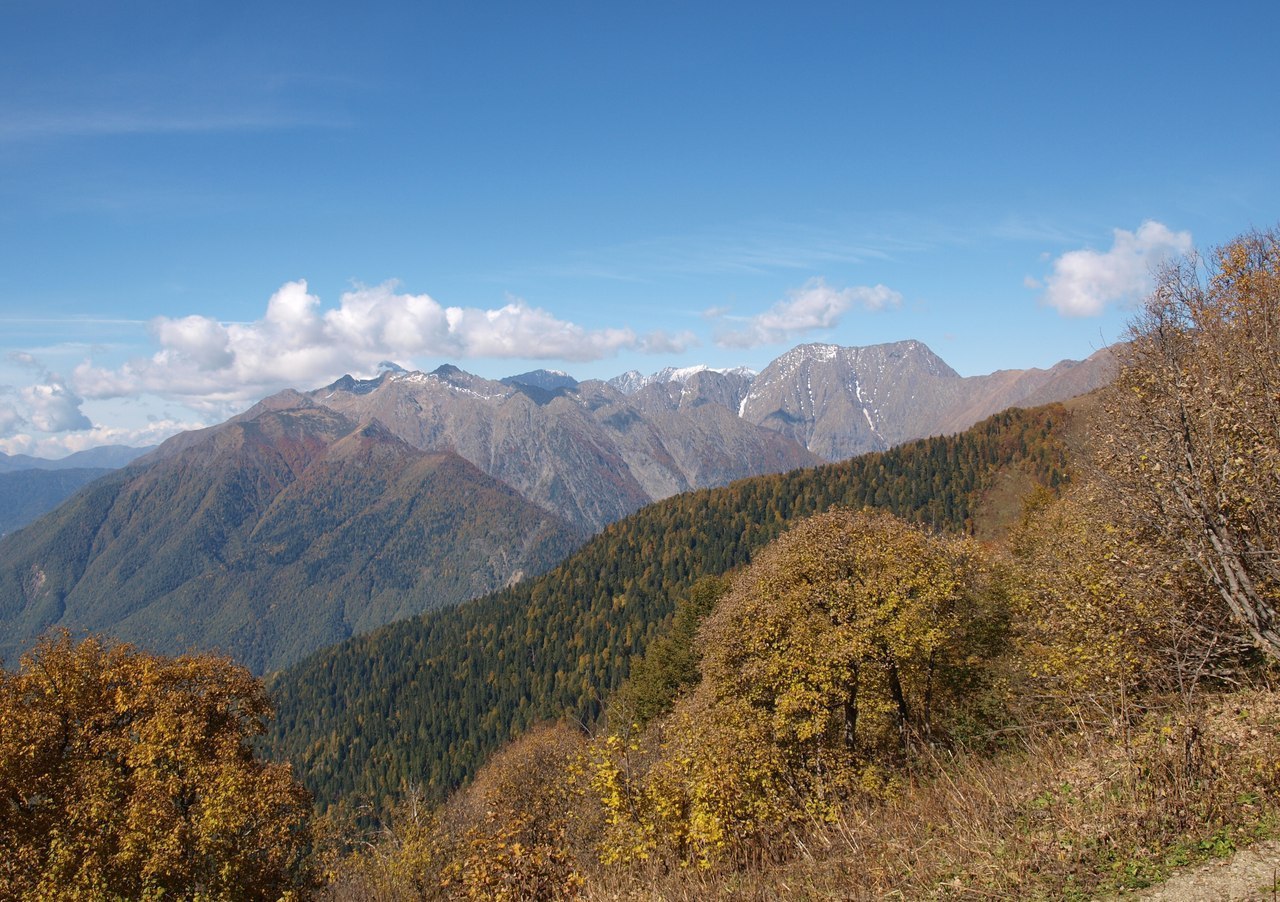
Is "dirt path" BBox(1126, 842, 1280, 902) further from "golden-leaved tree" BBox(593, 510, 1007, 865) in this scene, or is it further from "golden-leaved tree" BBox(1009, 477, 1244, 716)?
"golden-leaved tree" BBox(593, 510, 1007, 865)

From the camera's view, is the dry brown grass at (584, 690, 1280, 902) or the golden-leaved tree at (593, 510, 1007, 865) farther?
the golden-leaved tree at (593, 510, 1007, 865)

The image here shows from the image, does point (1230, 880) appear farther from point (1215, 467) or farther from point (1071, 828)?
point (1215, 467)

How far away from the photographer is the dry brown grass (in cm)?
1091

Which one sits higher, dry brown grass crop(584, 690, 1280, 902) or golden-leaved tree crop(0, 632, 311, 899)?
dry brown grass crop(584, 690, 1280, 902)

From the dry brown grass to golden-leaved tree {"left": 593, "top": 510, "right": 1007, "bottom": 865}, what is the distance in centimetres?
580

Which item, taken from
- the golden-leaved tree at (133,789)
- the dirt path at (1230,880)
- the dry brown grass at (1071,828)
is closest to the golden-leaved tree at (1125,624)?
the dry brown grass at (1071,828)

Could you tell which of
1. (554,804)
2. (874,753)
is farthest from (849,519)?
(554,804)

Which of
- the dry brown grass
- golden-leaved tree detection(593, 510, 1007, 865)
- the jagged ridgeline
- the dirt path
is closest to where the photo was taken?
the dirt path

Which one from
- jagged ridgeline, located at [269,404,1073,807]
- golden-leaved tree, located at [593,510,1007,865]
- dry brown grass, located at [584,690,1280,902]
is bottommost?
jagged ridgeline, located at [269,404,1073,807]

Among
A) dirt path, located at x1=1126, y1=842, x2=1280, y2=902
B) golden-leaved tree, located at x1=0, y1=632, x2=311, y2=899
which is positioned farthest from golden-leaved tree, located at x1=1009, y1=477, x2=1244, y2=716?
golden-leaved tree, located at x1=0, y1=632, x2=311, y2=899

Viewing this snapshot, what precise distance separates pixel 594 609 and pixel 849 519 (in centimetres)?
15741

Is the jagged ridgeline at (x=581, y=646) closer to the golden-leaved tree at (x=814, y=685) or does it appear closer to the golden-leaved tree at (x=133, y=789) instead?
the golden-leaved tree at (x=814, y=685)

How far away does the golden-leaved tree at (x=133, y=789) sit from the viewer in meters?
23.3

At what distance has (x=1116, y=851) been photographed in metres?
11.0
